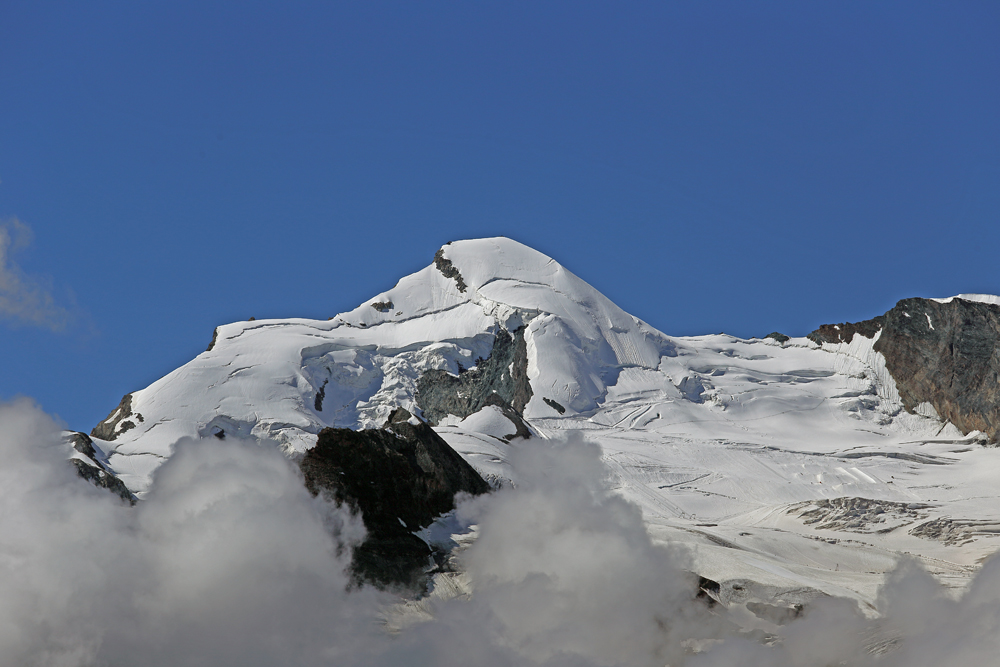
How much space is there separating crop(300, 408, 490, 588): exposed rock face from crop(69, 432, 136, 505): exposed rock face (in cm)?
3506

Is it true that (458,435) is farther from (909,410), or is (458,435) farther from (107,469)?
(909,410)

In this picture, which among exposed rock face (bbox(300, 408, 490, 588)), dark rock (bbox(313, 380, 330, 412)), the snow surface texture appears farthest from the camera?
dark rock (bbox(313, 380, 330, 412))

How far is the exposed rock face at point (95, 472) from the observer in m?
128

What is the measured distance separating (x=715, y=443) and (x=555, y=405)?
28.5m

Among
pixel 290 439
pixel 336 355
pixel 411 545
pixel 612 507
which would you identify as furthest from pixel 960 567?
pixel 336 355

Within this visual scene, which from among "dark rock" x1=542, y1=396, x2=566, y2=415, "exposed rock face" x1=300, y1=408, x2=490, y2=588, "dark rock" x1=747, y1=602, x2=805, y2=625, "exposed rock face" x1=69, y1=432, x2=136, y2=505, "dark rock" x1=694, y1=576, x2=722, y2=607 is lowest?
"dark rock" x1=747, y1=602, x2=805, y2=625

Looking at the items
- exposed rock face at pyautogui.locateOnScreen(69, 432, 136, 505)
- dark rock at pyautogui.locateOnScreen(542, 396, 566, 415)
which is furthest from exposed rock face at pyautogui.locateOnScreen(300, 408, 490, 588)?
dark rock at pyautogui.locateOnScreen(542, 396, 566, 415)

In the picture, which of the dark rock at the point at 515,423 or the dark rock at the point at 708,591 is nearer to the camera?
the dark rock at the point at 708,591

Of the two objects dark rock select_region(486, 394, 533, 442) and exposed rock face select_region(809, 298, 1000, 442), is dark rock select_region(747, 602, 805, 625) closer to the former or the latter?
dark rock select_region(486, 394, 533, 442)

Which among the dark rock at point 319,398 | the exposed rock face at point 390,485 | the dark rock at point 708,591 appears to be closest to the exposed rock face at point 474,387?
the dark rock at point 319,398

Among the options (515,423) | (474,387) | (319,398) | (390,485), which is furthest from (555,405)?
(390,485)

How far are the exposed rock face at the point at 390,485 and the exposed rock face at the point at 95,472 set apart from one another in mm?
35056

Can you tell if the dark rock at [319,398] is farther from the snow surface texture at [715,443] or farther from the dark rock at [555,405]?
the dark rock at [555,405]

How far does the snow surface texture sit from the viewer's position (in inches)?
4338
